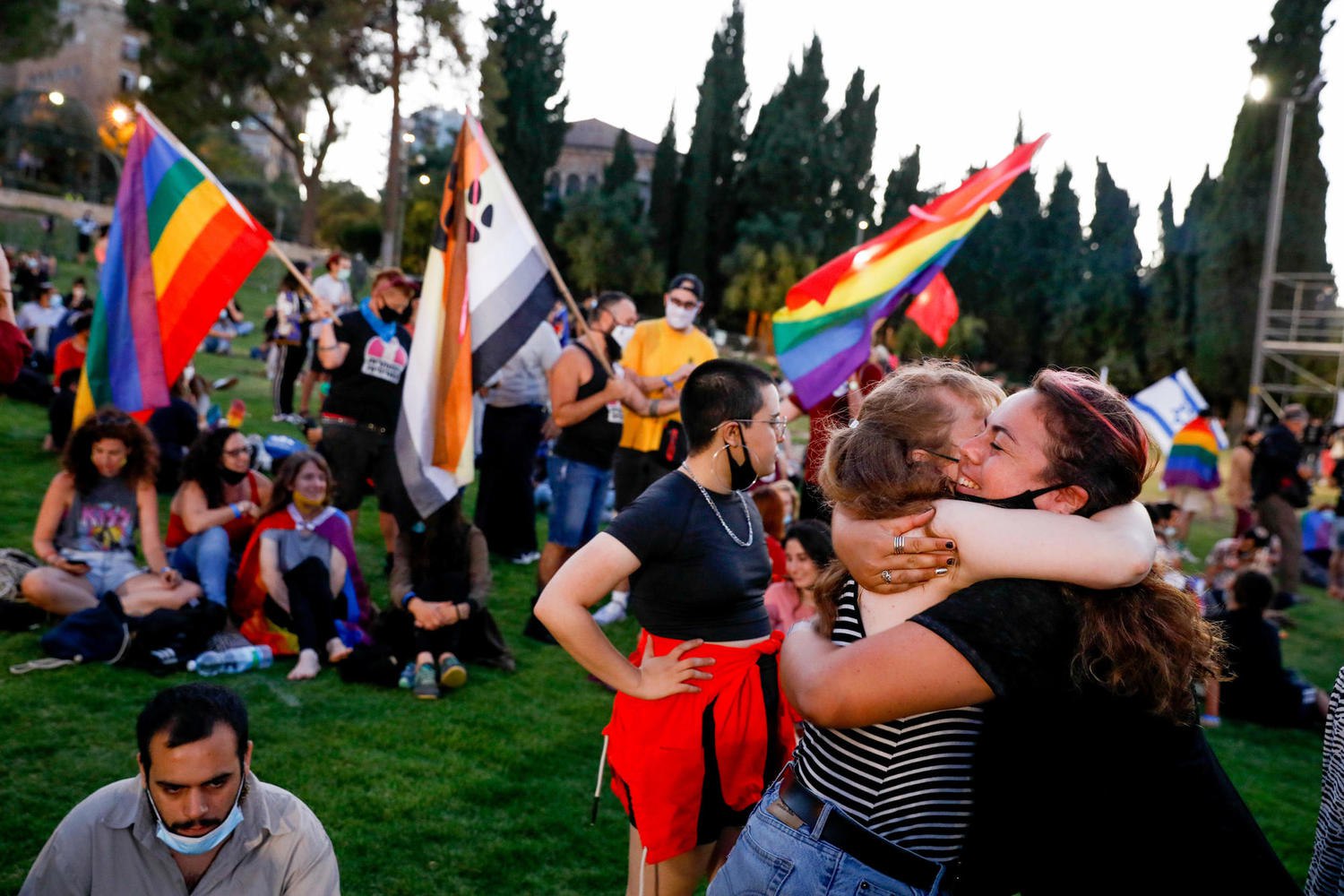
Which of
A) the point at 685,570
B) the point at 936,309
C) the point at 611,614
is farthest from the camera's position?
the point at 936,309

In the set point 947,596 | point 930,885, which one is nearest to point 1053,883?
point 930,885

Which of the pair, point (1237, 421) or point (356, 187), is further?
point (356, 187)

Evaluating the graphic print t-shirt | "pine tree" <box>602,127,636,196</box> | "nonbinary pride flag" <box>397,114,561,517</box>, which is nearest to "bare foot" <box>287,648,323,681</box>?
"nonbinary pride flag" <box>397,114,561,517</box>

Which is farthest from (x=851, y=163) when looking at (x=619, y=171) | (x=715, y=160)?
(x=619, y=171)

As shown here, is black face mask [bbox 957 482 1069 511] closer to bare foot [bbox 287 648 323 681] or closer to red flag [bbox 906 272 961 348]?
bare foot [bbox 287 648 323 681]

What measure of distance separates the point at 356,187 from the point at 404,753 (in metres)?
66.6

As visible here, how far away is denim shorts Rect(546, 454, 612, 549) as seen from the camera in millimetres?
7156

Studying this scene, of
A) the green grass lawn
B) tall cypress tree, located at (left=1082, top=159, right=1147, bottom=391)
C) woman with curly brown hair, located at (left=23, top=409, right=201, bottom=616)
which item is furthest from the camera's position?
tall cypress tree, located at (left=1082, top=159, right=1147, bottom=391)

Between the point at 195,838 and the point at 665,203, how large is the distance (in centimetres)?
4726

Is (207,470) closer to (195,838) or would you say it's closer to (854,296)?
(854,296)

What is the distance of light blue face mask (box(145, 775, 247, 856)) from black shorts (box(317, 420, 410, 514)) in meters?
4.46

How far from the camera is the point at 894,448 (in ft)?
6.71

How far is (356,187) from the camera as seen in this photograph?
6662 cm

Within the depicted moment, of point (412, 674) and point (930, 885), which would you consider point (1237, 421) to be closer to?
point (412, 674)
